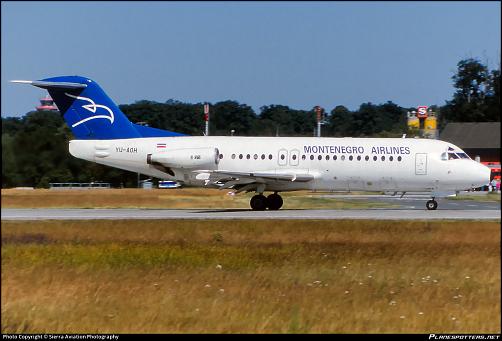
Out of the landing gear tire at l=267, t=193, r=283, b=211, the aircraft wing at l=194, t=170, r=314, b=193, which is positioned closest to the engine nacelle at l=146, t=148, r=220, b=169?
the aircraft wing at l=194, t=170, r=314, b=193

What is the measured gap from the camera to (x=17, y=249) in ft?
62.6

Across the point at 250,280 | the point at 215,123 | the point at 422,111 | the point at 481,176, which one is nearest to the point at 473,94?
the point at 422,111

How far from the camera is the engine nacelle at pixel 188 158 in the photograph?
34.5 meters

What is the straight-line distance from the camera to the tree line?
22.7 metres

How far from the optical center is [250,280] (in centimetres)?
1570

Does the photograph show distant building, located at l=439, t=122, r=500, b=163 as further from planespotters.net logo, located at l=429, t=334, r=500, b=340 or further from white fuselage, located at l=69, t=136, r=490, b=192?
planespotters.net logo, located at l=429, t=334, r=500, b=340

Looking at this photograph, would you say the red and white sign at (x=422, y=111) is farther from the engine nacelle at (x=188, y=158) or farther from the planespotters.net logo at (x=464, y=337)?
the planespotters.net logo at (x=464, y=337)

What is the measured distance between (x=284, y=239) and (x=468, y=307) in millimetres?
8592

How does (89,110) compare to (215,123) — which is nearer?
(89,110)

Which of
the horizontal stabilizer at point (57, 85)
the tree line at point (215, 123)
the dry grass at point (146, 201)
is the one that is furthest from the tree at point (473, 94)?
the horizontal stabilizer at point (57, 85)

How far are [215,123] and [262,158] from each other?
22.5 meters

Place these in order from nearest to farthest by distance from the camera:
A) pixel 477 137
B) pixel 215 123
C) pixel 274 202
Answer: pixel 274 202 < pixel 215 123 < pixel 477 137

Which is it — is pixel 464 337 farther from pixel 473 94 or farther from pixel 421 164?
pixel 473 94

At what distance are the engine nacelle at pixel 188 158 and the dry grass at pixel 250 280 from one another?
1063cm
